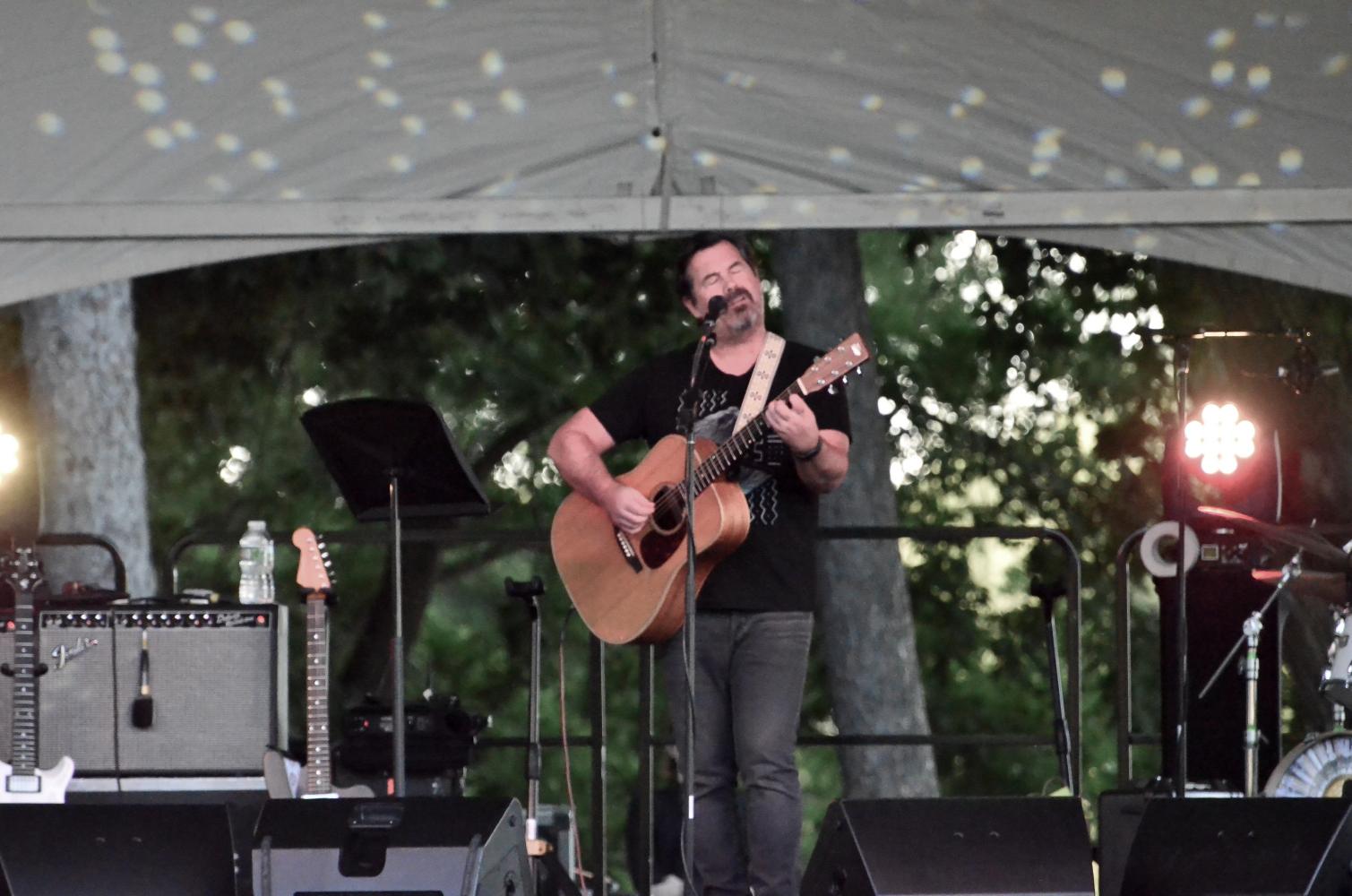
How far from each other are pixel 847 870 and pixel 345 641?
450 inches

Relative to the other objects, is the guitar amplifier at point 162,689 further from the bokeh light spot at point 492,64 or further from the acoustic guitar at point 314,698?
the bokeh light spot at point 492,64

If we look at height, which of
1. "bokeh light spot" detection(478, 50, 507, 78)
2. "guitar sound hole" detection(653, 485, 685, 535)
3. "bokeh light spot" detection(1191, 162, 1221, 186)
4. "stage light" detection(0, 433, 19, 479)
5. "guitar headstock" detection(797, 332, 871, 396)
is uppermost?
"bokeh light spot" detection(478, 50, 507, 78)

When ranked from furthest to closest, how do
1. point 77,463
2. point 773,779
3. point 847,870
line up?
point 77,463
point 773,779
point 847,870

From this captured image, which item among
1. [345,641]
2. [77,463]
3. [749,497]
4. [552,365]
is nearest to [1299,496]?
[749,497]

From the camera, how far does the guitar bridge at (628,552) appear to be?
5098mm

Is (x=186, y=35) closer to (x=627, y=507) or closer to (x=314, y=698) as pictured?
(x=627, y=507)

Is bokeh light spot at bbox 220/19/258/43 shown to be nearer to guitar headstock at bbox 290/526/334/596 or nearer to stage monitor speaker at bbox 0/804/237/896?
guitar headstock at bbox 290/526/334/596

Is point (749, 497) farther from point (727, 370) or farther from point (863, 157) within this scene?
point (863, 157)

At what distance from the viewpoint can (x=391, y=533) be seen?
5559 millimetres

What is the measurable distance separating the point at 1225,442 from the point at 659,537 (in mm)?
2676

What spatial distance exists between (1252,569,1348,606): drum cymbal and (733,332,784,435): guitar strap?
2298 millimetres

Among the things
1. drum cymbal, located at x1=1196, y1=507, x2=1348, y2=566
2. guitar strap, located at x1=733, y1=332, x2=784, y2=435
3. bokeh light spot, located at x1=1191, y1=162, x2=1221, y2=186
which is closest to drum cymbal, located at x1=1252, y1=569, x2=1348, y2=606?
drum cymbal, located at x1=1196, y1=507, x2=1348, y2=566

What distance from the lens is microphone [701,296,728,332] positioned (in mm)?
4457

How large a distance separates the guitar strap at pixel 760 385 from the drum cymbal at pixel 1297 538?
2075 mm
